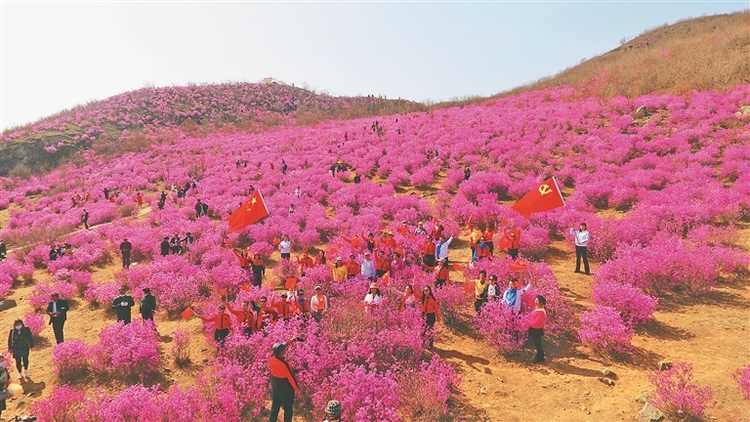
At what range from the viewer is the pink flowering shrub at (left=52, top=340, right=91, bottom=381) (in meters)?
9.58

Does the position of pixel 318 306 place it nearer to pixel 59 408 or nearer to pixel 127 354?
pixel 127 354

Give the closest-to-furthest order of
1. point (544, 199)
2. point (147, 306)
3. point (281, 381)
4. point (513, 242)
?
point (281, 381) < point (147, 306) < point (544, 199) < point (513, 242)

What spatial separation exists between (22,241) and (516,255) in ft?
83.4

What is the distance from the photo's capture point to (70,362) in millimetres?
9594

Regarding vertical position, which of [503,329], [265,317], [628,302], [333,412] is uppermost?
[333,412]

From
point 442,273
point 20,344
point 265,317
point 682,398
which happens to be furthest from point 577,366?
point 20,344

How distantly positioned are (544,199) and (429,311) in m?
5.81

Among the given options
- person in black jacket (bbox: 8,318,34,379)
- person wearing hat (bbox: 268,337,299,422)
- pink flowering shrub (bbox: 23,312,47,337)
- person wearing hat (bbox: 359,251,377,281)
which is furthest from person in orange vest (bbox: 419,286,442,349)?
pink flowering shrub (bbox: 23,312,47,337)

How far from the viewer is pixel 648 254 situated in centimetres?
1164

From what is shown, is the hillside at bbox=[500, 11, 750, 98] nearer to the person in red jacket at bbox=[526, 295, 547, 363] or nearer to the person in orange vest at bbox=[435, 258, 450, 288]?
the person in orange vest at bbox=[435, 258, 450, 288]

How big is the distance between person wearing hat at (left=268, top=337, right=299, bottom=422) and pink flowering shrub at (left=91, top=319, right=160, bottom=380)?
14.0ft

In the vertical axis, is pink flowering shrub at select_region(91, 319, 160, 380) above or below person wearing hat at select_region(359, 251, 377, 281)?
below

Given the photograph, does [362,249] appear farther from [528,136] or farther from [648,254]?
[528,136]

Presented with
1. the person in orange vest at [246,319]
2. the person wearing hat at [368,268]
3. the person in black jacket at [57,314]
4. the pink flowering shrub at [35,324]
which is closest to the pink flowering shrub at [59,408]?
the person in orange vest at [246,319]
